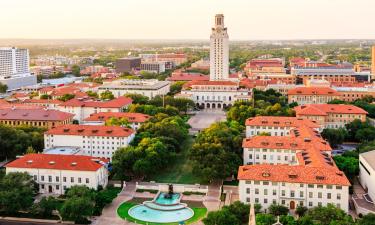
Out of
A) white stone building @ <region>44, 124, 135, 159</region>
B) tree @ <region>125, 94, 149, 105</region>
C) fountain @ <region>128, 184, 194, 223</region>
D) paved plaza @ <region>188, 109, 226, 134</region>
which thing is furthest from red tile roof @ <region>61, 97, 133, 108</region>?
fountain @ <region>128, 184, 194, 223</region>

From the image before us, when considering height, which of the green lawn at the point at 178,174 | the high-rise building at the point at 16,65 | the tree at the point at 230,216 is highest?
the high-rise building at the point at 16,65

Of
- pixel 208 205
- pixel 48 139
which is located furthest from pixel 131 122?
pixel 208 205

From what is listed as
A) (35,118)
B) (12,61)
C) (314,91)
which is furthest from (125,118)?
(12,61)

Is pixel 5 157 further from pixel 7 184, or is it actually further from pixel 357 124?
pixel 357 124

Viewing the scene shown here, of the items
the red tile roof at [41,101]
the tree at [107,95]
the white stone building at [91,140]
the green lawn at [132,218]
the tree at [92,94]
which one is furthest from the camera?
the tree at [92,94]

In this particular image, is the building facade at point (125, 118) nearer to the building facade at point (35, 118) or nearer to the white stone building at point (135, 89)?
the building facade at point (35, 118)

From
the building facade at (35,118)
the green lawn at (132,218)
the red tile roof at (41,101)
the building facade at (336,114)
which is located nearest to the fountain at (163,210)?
the green lawn at (132,218)
